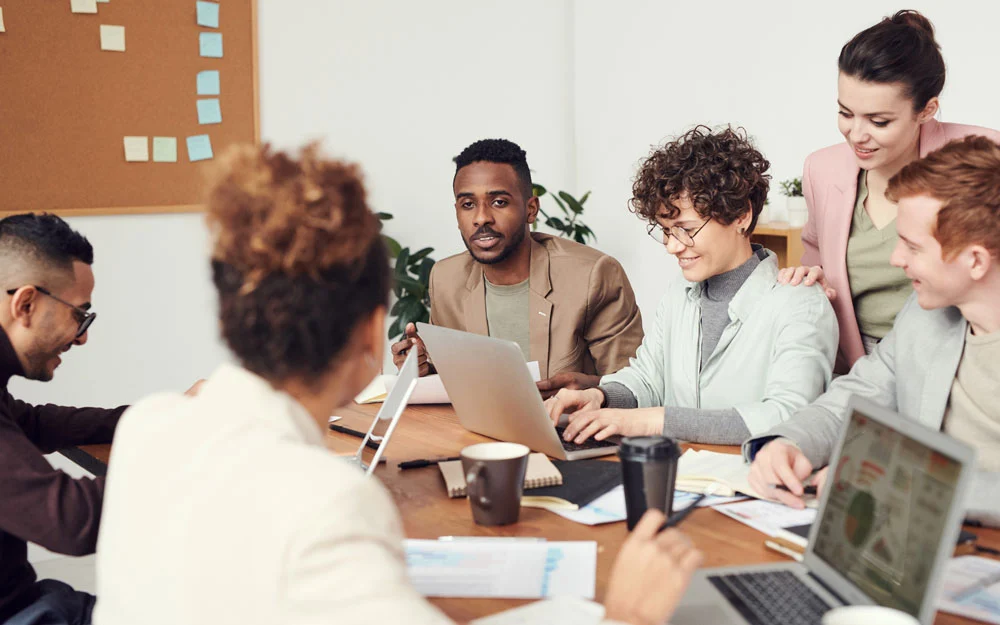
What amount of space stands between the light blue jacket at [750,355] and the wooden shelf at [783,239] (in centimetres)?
132

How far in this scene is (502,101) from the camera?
4.71 m

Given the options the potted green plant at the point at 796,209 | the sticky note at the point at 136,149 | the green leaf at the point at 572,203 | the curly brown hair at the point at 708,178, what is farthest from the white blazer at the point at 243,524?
the green leaf at the point at 572,203

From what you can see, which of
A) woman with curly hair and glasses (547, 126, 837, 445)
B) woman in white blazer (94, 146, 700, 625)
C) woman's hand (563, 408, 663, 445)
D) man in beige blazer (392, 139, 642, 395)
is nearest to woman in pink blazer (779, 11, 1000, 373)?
woman with curly hair and glasses (547, 126, 837, 445)

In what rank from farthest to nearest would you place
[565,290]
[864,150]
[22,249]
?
[565,290]
[864,150]
[22,249]

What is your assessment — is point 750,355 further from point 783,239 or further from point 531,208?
point 783,239

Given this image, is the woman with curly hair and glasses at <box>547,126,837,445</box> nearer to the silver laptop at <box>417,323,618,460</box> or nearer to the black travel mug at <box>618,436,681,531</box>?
the silver laptop at <box>417,323,618,460</box>

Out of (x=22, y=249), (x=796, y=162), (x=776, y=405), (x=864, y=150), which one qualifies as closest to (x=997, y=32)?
(x=796, y=162)

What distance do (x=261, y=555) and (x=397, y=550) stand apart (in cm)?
11

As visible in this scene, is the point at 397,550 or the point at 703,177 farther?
the point at 703,177

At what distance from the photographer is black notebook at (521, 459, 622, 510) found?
1.46 meters

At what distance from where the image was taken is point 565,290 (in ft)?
8.70

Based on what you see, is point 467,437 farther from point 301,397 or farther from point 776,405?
point 301,397

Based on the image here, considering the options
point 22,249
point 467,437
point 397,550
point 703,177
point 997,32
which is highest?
point 997,32

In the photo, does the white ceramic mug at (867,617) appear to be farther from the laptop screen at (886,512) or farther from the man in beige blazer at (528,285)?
the man in beige blazer at (528,285)
